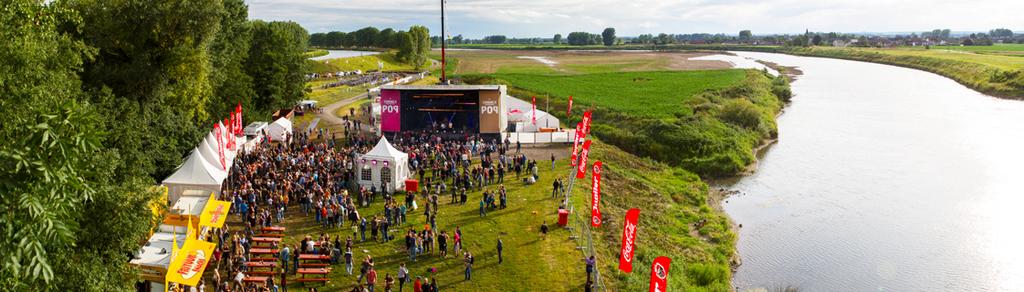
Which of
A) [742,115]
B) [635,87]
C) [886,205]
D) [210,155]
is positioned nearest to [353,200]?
[210,155]

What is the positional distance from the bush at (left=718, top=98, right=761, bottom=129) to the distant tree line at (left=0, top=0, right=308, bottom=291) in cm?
3586

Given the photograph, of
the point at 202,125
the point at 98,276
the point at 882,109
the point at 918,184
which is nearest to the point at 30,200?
the point at 98,276

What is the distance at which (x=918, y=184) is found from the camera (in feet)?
147

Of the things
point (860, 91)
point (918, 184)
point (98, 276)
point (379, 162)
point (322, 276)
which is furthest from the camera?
point (860, 91)

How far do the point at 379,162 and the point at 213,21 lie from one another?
34.3ft

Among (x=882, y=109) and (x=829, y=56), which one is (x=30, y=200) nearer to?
(x=882, y=109)

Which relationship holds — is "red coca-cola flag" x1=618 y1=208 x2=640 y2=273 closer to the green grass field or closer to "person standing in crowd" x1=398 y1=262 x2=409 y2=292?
"person standing in crowd" x1=398 y1=262 x2=409 y2=292

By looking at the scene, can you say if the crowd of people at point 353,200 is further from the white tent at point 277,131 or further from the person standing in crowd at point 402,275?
the white tent at point 277,131

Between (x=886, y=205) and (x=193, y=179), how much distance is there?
34.2 meters

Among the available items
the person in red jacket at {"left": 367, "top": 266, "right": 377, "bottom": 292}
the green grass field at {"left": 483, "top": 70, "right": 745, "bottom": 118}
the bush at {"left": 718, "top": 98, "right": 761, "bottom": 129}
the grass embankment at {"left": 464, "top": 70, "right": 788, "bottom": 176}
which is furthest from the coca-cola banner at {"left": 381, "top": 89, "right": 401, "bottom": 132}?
the bush at {"left": 718, "top": 98, "right": 761, "bottom": 129}

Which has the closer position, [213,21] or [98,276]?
[98,276]

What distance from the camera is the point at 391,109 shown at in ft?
150

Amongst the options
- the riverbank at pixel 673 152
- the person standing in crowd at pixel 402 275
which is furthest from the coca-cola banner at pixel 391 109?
the person standing in crowd at pixel 402 275

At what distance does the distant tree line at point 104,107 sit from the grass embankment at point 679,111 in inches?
1057
